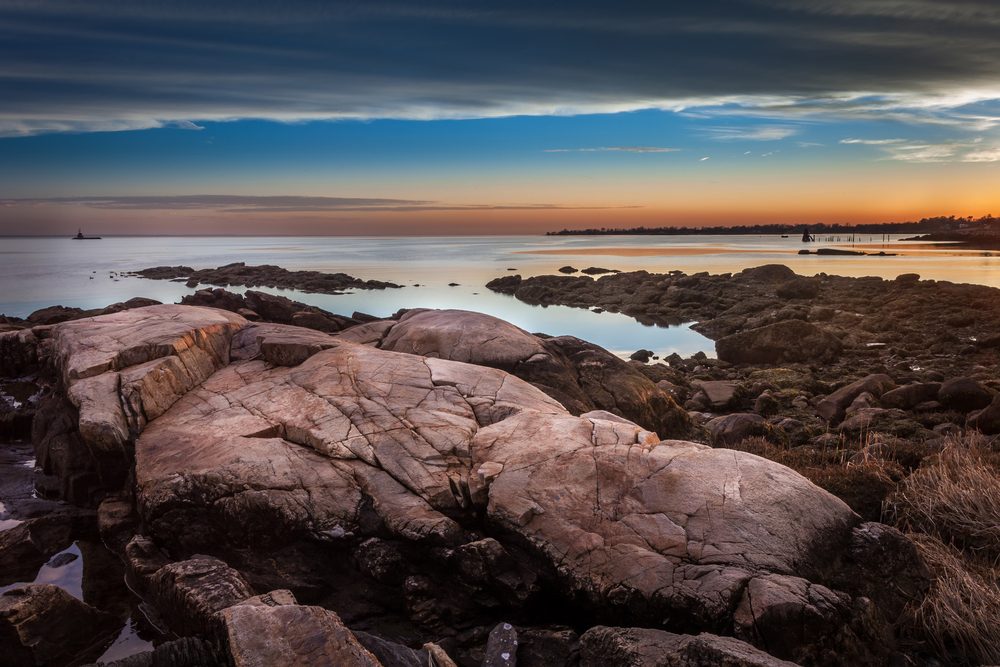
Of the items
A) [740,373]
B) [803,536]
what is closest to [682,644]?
[803,536]

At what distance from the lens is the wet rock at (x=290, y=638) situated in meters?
5.55

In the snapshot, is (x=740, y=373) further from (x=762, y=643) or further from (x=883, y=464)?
(x=762, y=643)

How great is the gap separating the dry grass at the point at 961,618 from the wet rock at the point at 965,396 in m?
11.1

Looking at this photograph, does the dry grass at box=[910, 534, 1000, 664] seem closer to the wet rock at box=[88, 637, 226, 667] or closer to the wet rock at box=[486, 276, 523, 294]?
the wet rock at box=[88, 637, 226, 667]

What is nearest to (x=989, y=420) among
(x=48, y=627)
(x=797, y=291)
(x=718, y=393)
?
(x=718, y=393)

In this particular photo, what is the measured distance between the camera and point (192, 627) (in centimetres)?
698

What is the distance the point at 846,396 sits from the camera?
1830 cm

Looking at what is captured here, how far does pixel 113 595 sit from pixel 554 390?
817 cm

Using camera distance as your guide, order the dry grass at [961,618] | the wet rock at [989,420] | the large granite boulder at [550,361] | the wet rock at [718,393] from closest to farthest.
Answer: the dry grass at [961,618] < the large granite boulder at [550,361] < the wet rock at [989,420] < the wet rock at [718,393]

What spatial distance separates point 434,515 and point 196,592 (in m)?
2.77

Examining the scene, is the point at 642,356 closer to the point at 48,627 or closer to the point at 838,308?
the point at 838,308

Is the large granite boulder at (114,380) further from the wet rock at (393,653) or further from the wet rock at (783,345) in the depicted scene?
the wet rock at (783,345)

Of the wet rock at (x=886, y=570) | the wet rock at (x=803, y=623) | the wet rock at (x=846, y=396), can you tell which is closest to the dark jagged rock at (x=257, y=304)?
the wet rock at (x=846, y=396)

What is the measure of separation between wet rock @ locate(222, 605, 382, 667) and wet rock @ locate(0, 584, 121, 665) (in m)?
2.90
